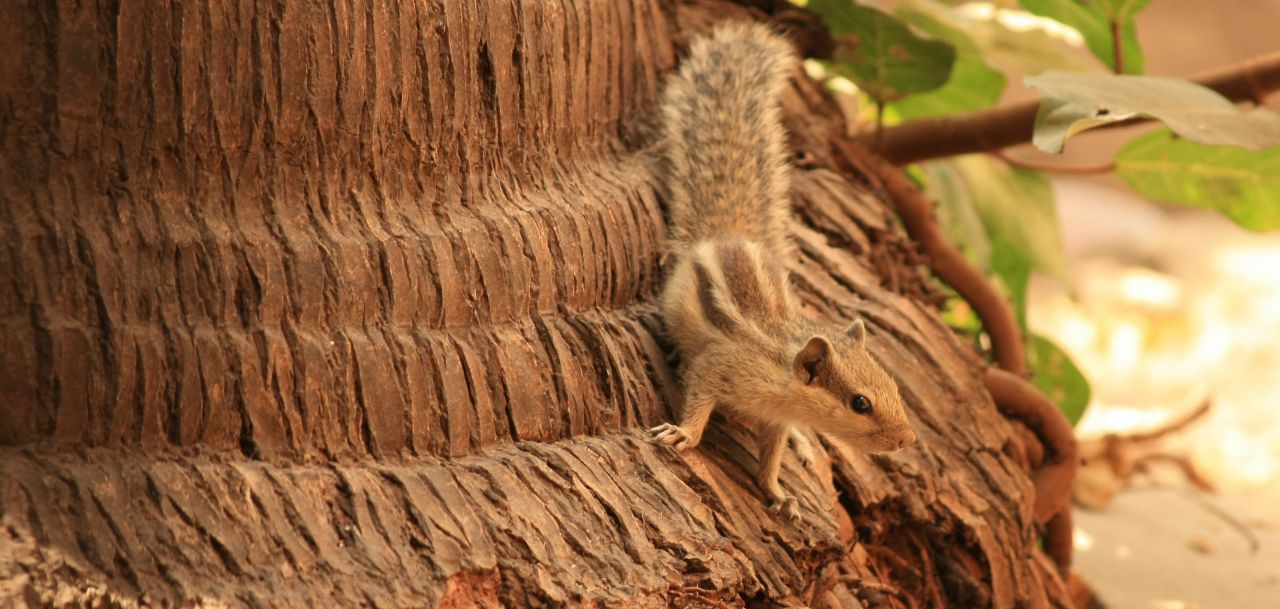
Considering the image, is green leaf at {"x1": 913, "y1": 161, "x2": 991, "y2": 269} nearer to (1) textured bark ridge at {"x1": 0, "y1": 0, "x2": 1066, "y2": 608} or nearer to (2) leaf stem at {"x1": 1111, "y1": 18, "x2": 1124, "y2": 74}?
(2) leaf stem at {"x1": 1111, "y1": 18, "x2": 1124, "y2": 74}

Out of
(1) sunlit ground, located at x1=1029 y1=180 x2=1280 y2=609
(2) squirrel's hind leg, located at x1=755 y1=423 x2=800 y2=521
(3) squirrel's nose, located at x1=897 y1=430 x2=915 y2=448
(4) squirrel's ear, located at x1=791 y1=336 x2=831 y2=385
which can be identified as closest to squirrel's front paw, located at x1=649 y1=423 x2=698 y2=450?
(2) squirrel's hind leg, located at x1=755 y1=423 x2=800 y2=521

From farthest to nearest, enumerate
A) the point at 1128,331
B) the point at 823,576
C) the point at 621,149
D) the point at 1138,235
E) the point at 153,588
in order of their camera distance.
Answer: the point at 1138,235 → the point at 1128,331 → the point at 621,149 → the point at 823,576 → the point at 153,588

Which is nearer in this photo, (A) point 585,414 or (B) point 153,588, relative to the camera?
(B) point 153,588

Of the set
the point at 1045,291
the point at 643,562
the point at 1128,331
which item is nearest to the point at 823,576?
the point at 643,562

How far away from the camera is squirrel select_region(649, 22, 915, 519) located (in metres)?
2.01

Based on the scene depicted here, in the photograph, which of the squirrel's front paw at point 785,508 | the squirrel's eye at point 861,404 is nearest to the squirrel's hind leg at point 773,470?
the squirrel's front paw at point 785,508

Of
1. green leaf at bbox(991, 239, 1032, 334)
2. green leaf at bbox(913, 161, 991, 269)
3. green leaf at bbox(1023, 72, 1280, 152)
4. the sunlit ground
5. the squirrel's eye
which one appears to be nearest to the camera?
green leaf at bbox(1023, 72, 1280, 152)

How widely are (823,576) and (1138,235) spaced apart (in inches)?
188

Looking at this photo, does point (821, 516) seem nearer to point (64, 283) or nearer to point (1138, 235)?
point (64, 283)

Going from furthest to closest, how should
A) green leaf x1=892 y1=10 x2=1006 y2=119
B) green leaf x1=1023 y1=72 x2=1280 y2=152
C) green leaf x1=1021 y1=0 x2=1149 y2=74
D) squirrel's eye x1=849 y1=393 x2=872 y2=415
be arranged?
green leaf x1=892 y1=10 x2=1006 y2=119
green leaf x1=1021 y1=0 x2=1149 y2=74
squirrel's eye x1=849 y1=393 x2=872 y2=415
green leaf x1=1023 y1=72 x2=1280 y2=152

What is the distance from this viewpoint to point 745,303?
2.10 metres

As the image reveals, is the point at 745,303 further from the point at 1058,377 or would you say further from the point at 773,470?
Result: the point at 1058,377

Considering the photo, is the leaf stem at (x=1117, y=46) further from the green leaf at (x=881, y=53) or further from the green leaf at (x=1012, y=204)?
the green leaf at (x=1012, y=204)

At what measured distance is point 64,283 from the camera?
4.63ft
